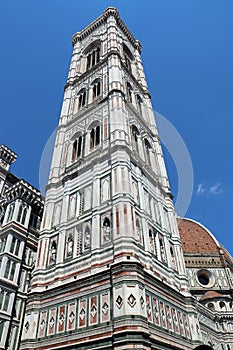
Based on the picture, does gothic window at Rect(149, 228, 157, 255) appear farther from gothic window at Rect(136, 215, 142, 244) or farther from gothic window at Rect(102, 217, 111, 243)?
gothic window at Rect(102, 217, 111, 243)

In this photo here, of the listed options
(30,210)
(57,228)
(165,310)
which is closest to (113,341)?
(165,310)

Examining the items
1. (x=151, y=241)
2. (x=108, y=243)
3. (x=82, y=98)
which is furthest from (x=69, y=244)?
(x=82, y=98)

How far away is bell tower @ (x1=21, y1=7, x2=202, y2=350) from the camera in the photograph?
11.1 m

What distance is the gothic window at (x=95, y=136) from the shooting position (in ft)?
63.8

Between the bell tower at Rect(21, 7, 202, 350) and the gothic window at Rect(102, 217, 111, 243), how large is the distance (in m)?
0.05

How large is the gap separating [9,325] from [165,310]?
8.44m

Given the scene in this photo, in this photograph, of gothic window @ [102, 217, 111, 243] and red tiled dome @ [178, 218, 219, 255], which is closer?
gothic window @ [102, 217, 111, 243]

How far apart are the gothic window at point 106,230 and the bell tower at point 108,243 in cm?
5

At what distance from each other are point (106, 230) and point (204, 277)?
116 ft

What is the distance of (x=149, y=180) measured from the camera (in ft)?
61.2

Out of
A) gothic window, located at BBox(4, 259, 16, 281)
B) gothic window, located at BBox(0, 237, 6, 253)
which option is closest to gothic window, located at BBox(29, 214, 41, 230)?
gothic window, located at BBox(0, 237, 6, 253)

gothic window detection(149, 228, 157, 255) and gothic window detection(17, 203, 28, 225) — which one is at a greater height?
gothic window detection(17, 203, 28, 225)

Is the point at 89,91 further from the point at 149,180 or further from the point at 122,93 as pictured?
the point at 149,180

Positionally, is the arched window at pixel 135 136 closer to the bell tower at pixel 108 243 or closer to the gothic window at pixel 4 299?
the bell tower at pixel 108 243
